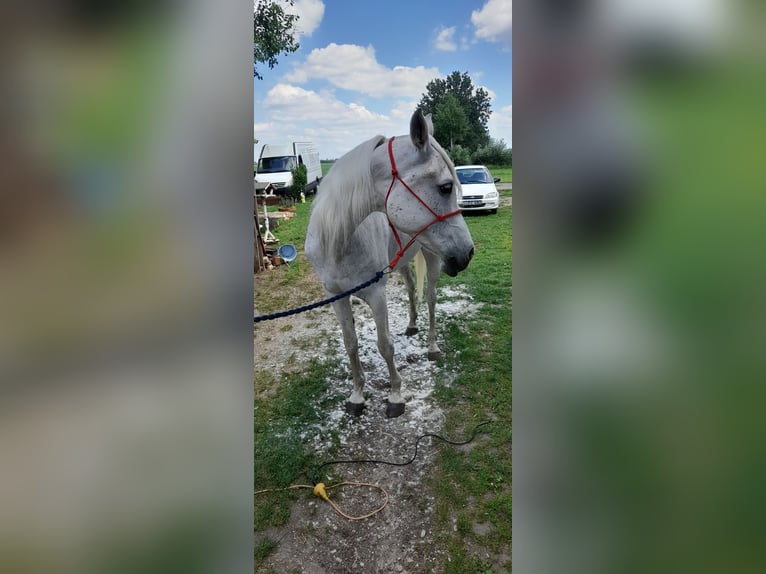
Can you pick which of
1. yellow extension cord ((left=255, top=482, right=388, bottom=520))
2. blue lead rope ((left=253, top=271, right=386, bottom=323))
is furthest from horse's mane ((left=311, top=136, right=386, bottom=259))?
yellow extension cord ((left=255, top=482, right=388, bottom=520))

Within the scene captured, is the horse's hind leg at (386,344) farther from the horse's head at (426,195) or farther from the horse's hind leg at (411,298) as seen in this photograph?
the horse's hind leg at (411,298)

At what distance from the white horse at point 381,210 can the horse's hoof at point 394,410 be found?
2.36 ft

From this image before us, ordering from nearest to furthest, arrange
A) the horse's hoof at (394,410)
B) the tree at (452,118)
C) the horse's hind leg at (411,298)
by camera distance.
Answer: the horse's hoof at (394,410), the horse's hind leg at (411,298), the tree at (452,118)

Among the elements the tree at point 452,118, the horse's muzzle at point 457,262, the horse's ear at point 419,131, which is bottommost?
the horse's muzzle at point 457,262

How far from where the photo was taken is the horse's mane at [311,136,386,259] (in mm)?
2637

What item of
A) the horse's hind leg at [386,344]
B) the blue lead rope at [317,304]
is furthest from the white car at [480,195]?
the blue lead rope at [317,304]

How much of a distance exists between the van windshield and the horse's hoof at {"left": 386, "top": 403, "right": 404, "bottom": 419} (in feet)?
34.6

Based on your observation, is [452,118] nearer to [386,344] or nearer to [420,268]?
[420,268]

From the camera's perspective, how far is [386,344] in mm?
3398

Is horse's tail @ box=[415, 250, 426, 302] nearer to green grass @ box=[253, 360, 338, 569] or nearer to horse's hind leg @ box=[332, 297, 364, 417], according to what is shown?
horse's hind leg @ box=[332, 297, 364, 417]

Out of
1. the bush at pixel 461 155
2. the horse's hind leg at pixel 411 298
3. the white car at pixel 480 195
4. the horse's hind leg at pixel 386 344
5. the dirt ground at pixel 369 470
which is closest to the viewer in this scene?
the dirt ground at pixel 369 470

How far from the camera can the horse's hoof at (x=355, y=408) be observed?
3.50 m

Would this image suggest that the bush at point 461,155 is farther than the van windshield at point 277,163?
No
